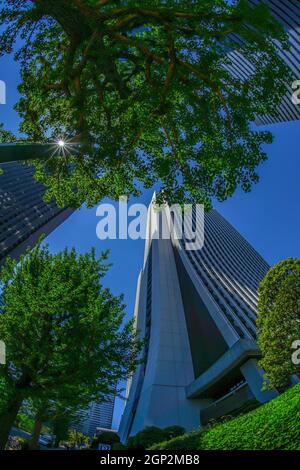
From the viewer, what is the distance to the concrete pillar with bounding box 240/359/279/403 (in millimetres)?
24234

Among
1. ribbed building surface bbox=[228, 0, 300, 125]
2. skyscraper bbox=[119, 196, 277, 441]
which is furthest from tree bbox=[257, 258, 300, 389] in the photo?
ribbed building surface bbox=[228, 0, 300, 125]

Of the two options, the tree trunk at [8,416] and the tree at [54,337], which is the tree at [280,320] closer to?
the tree at [54,337]

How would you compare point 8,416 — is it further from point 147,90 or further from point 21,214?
point 21,214

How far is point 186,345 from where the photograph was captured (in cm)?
4731

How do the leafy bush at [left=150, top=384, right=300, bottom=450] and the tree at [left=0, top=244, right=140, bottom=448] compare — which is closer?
the leafy bush at [left=150, top=384, right=300, bottom=450]

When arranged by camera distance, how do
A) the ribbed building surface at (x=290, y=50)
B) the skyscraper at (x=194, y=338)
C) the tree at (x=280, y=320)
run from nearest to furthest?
the tree at (x=280, y=320)
the skyscraper at (x=194, y=338)
the ribbed building surface at (x=290, y=50)

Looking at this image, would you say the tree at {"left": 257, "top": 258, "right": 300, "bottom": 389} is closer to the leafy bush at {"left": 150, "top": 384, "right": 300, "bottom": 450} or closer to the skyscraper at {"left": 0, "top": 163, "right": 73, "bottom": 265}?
the leafy bush at {"left": 150, "top": 384, "right": 300, "bottom": 450}

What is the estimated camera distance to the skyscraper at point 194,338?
3162 centimetres

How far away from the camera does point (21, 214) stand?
82.0 m

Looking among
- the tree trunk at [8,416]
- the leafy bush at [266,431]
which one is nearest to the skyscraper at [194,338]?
the tree trunk at [8,416]

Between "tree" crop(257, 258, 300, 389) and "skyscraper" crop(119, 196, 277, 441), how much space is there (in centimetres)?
974

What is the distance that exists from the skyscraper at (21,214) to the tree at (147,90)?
5874 cm
